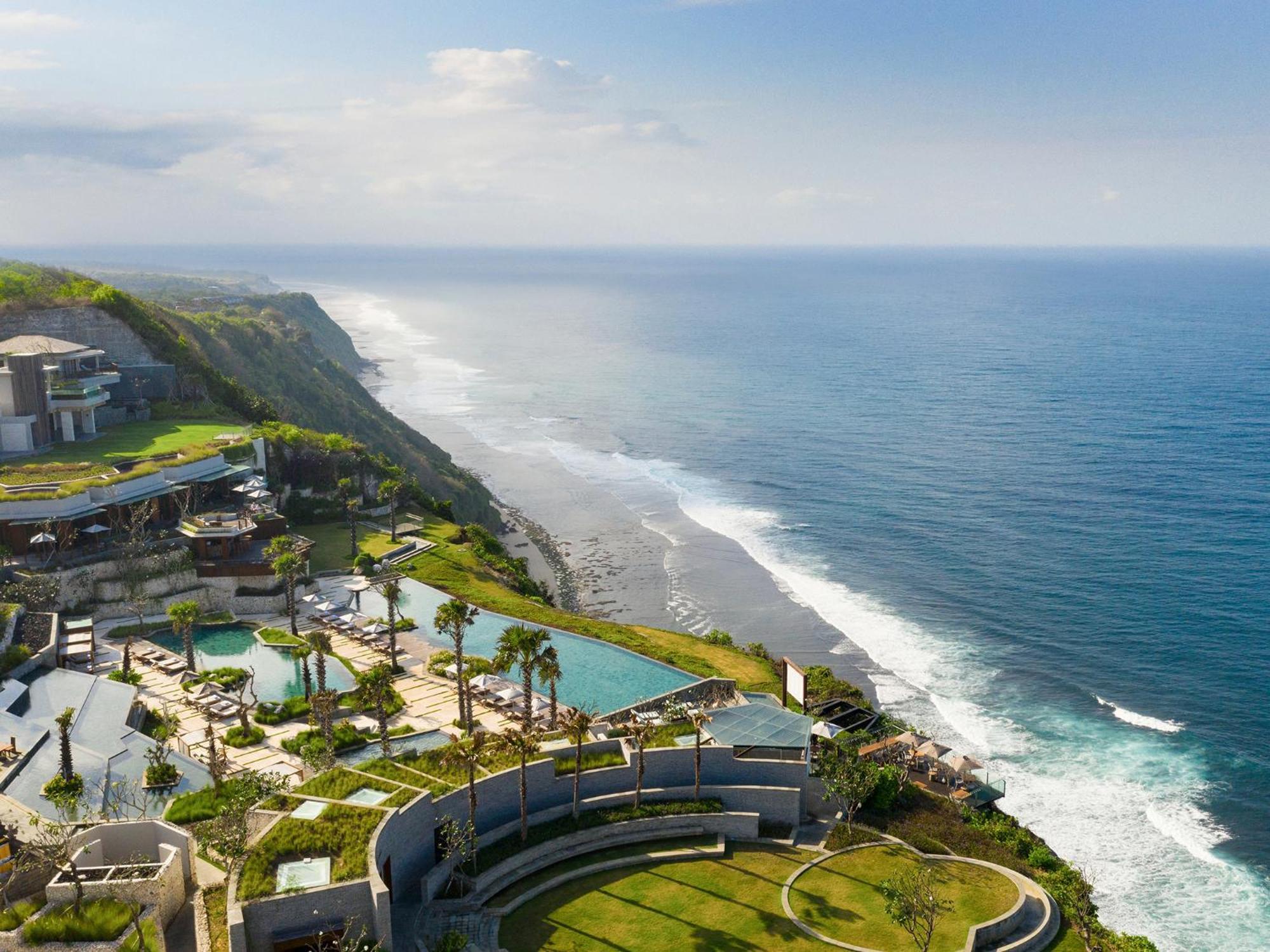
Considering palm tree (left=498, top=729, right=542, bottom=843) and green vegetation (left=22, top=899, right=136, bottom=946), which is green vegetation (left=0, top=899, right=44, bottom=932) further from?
palm tree (left=498, top=729, right=542, bottom=843)

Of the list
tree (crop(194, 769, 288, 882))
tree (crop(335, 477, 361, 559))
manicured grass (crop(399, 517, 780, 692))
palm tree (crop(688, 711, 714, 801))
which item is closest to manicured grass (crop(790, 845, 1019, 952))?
palm tree (crop(688, 711, 714, 801))

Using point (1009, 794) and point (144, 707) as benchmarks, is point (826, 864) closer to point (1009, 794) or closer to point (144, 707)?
point (1009, 794)

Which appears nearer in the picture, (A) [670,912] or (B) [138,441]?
(A) [670,912]

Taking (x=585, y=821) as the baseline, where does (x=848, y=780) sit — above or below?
above

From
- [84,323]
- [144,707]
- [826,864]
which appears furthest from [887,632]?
[84,323]

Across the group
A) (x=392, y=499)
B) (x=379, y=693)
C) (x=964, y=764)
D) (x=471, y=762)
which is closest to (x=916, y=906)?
(x=964, y=764)

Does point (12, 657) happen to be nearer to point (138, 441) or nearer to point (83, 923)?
point (83, 923)
